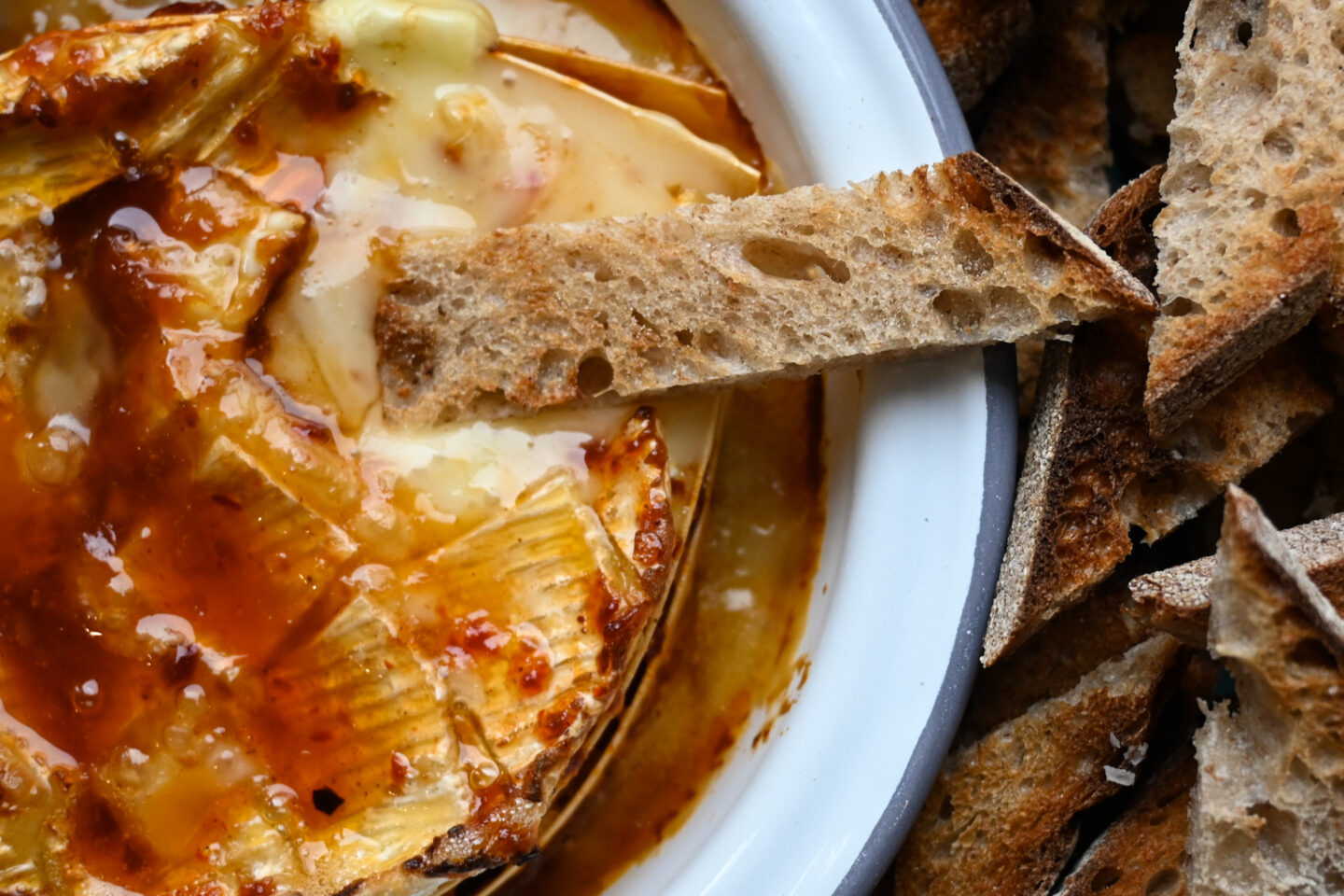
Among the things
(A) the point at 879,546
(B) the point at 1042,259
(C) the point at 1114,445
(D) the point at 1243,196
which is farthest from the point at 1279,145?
(A) the point at 879,546

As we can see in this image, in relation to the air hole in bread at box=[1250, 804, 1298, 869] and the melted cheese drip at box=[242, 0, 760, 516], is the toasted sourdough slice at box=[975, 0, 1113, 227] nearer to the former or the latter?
the melted cheese drip at box=[242, 0, 760, 516]

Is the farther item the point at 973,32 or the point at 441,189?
the point at 973,32

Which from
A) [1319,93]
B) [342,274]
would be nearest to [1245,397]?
[1319,93]

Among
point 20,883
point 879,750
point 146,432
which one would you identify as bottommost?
point 20,883

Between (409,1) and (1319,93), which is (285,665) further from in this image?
(1319,93)

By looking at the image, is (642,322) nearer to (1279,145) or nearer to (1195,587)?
(1195,587)

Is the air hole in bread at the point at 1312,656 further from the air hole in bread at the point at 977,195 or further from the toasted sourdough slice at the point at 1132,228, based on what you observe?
the air hole in bread at the point at 977,195
